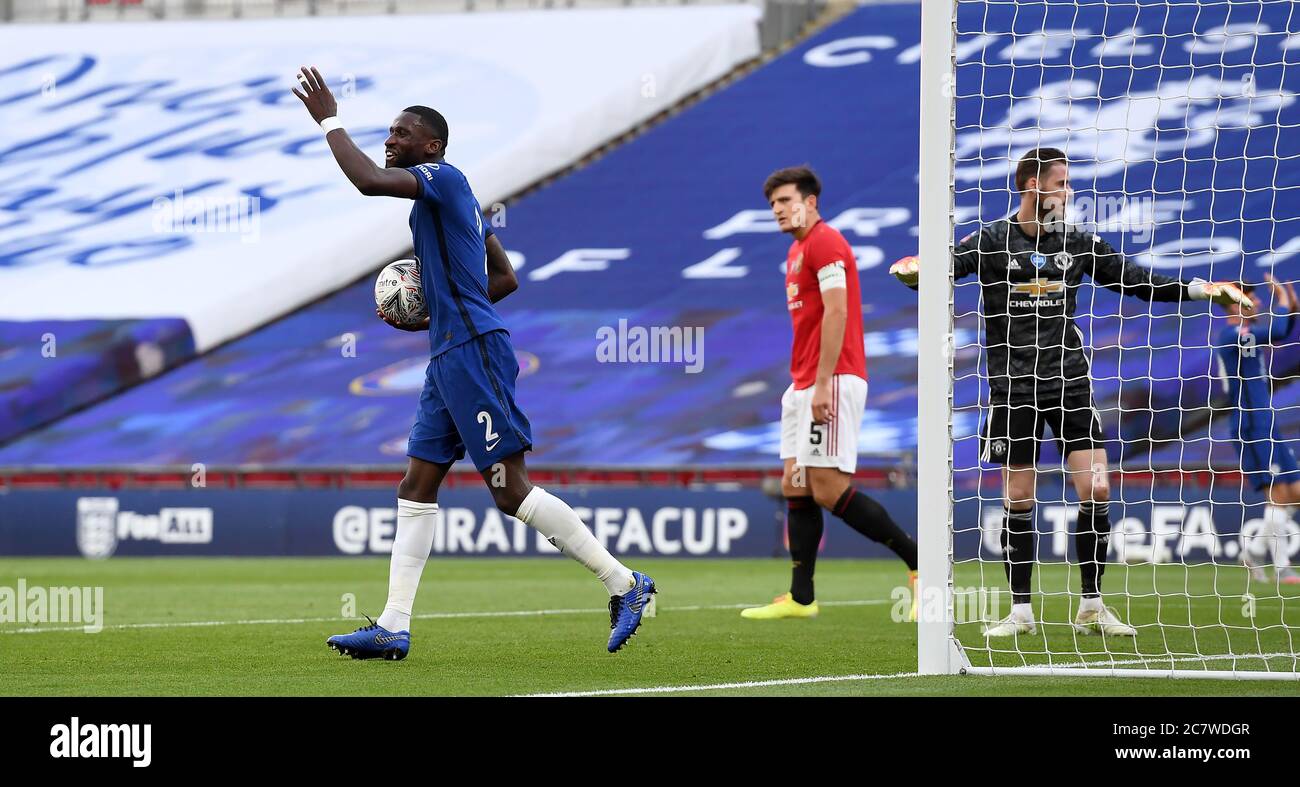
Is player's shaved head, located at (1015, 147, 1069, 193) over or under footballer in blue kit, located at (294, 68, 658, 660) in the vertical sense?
over

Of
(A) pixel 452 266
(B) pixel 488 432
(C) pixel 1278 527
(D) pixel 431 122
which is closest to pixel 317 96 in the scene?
(D) pixel 431 122

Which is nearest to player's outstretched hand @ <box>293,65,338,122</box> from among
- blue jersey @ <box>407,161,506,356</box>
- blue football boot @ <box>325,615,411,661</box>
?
blue jersey @ <box>407,161,506,356</box>

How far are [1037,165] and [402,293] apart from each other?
2.58m

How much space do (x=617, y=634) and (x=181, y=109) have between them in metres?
20.4

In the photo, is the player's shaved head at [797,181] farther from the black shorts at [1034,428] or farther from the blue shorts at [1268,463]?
the blue shorts at [1268,463]

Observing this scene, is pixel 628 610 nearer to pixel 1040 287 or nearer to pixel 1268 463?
pixel 1040 287

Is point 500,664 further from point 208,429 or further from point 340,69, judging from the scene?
point 340,69

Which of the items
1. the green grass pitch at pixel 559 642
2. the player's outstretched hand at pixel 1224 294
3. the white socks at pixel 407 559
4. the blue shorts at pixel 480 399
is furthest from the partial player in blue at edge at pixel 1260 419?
the white socks at pixel 407 559

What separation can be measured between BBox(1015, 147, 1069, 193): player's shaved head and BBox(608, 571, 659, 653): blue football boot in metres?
2.26

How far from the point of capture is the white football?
6047 mm

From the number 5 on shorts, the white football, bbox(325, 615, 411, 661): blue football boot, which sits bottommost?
bbox(325, 615, 411, 661): blue football boot

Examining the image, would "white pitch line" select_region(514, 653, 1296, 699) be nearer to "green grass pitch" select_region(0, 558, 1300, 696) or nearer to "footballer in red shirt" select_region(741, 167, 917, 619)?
"green grass pitch" select_region(0, 558, 1300, 696)

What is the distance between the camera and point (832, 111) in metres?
22.7
